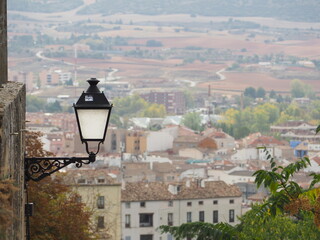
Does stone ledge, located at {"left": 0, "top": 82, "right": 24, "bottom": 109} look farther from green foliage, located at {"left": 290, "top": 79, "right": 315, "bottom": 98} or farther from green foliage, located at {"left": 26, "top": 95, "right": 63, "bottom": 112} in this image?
green foliage, located at {"left": 290, "top": 79, "right": 315, "bottom": 98}

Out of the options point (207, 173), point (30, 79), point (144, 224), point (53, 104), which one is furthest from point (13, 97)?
point (30, 79)

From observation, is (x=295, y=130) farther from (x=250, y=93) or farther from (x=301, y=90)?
(x=301, y=90)

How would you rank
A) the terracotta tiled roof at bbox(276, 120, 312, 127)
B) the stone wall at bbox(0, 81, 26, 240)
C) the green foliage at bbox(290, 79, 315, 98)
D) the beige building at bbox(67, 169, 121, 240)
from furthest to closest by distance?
1. the green foliage at bbox(290, 79, 315, 98)
2. the terracotta tiled roof at bbox(276, 120, 312, 127)
3. the beige building at bbox(67, 169, 121, 240)
4. the stone wall at bbox(0, 81, 26, 240)

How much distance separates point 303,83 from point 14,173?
17437 cm

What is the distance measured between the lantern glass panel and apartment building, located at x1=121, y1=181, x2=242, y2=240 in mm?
38438

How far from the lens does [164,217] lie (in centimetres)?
4566

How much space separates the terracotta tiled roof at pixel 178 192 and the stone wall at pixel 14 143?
38786 mm

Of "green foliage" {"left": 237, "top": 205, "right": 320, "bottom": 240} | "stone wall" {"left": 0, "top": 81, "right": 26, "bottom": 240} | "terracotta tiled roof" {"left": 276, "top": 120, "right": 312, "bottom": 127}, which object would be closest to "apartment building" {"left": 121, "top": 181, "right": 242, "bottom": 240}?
"green foliage" {"left": 237, "top": 205, "right": 320, "bottom": 240}

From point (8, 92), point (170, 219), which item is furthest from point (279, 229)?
point (170, 219)

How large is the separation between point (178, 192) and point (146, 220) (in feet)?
7.35

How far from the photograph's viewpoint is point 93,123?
207 inches

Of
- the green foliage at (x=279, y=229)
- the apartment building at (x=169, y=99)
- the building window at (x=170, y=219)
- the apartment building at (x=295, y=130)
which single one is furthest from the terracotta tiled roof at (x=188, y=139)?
the green foliage at (x=279, y=229)

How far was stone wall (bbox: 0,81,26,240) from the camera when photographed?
13.7 feet

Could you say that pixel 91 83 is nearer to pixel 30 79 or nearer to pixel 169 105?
pixel 169 105
